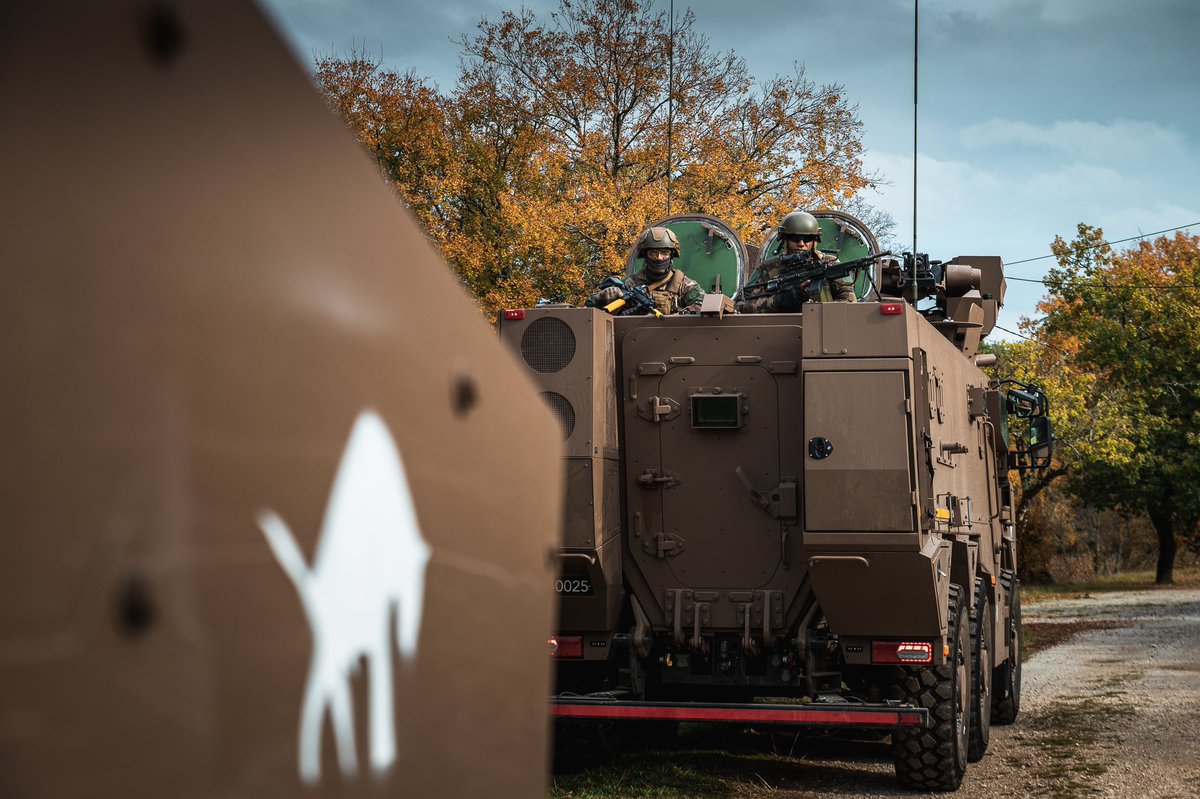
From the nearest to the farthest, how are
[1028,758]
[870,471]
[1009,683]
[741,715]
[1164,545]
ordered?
[870,471]
[741,715]
[1028,758]
[1009,683]
[1164,545]

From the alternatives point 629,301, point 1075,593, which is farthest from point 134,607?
point 1075,593

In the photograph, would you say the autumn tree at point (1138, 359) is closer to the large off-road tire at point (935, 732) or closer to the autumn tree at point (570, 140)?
the autumn tree at point (570, 140)

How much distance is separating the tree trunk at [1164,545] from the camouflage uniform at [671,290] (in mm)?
37032

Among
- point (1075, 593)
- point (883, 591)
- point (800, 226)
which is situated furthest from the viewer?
point (1075, 593)

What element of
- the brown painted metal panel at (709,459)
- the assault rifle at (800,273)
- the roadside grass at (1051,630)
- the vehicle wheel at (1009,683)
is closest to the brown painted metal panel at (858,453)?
the brown painted metal panel at (709,459)

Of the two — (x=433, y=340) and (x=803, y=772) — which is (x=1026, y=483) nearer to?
(x=803, y=772)

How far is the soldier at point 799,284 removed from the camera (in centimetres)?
940

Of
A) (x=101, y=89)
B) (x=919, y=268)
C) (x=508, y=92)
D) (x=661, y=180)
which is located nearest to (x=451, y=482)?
(x=101, y=89)

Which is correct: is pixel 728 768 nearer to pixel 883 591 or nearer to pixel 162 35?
pixel 883 591

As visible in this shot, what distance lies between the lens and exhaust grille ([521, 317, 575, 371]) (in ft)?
27.0

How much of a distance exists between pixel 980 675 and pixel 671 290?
324 centimetres

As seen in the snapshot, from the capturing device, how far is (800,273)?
9398 mm

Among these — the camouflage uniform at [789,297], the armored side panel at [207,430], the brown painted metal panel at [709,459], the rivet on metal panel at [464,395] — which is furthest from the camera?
the camouflage uniform at [789,297]

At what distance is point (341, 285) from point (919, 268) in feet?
35.8
